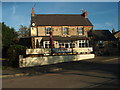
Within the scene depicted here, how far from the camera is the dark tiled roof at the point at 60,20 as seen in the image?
31530 mm

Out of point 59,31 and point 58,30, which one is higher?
point 58,30

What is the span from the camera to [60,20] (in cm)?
3309

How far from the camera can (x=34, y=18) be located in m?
32.8

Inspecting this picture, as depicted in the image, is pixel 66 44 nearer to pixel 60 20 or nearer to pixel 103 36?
pixel 60 20

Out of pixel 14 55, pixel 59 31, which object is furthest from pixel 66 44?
pixel 14 55

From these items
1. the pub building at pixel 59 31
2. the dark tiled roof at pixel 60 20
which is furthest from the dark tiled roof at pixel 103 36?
the dark tiled roof at pixel 60 20

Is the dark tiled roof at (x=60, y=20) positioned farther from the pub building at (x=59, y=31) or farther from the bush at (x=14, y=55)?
the bush at (x=14, y=55)

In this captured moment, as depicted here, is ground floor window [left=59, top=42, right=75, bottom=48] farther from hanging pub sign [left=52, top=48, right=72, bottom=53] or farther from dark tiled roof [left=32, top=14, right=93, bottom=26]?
hanging pub sign [left=52, top=48, right=72, bottom=53]

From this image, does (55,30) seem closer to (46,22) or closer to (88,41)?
(46,22)

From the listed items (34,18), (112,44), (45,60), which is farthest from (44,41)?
(112,44)

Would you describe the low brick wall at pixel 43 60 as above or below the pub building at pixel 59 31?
below

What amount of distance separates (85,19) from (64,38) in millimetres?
8010

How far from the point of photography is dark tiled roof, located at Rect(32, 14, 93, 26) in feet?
103

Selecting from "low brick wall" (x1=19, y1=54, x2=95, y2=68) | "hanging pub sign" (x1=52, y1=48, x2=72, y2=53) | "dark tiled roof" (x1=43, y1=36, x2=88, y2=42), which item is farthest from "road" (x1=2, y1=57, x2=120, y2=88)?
"dark tiled roof" (x1=43, y1=36, x2=88, y2=42)
